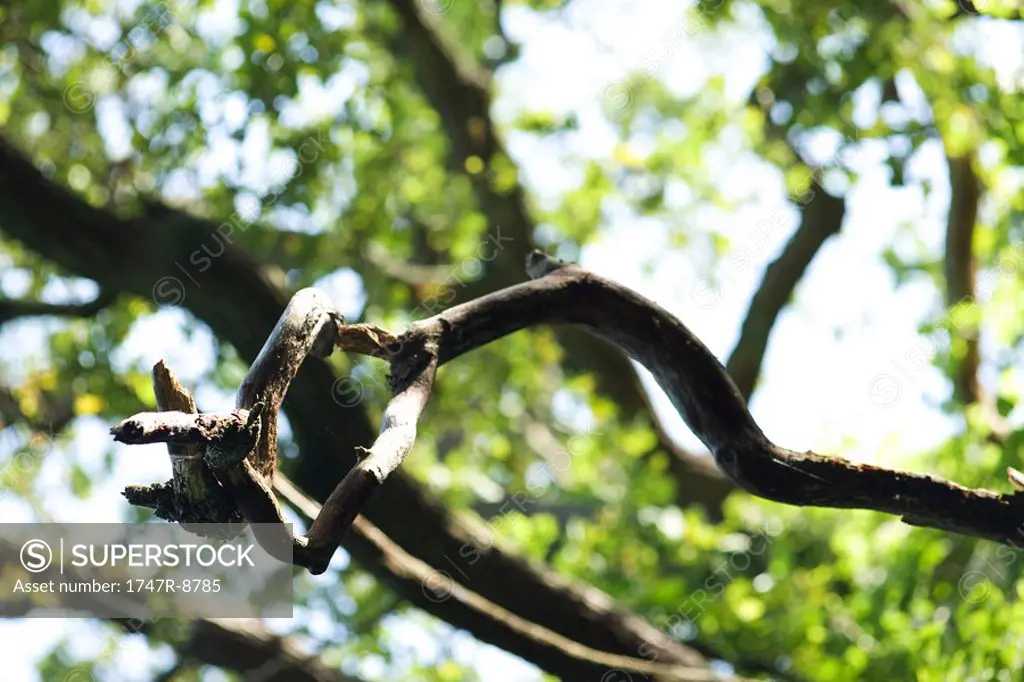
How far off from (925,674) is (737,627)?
3.02ft

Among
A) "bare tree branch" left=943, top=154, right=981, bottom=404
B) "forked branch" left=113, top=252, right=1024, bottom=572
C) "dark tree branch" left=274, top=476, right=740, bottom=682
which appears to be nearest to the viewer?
"forked branch" left=113, top=252, right=1024, bottom=572

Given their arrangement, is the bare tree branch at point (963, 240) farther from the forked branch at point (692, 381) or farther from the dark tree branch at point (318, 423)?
the forked branch at point (692, 381)

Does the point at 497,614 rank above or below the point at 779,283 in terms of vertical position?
below

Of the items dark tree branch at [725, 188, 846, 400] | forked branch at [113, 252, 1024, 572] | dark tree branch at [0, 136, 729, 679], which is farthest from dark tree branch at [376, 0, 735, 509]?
forked branch at [113, 252, 1024, 572]

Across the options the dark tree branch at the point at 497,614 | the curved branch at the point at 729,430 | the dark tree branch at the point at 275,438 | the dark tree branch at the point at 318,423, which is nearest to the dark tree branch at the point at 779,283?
the dark tree branch at the point at 318,423

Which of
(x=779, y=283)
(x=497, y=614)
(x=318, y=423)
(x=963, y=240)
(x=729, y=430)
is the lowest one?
(x=497, y=614)

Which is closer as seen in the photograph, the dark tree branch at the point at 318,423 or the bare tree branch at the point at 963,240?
the dark tree branch at the point at 318,423

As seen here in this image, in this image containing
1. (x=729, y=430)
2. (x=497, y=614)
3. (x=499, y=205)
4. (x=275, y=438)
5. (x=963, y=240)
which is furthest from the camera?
(x=499, y=205)

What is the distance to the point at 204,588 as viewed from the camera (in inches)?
159

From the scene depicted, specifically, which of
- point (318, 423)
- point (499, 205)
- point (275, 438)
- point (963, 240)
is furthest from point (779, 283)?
point (275, 438)

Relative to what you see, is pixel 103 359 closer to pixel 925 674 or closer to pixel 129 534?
pixel 129 534

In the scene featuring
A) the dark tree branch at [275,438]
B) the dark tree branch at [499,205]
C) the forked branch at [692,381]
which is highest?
the dark tree branch at [499,205]

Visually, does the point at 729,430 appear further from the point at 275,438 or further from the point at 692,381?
the point at 275,438

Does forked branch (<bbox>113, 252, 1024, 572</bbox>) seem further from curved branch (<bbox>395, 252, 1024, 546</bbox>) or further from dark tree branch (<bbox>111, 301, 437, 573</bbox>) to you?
dark tree branch (<bbox>111, 301, 437, 573</bbox>)
